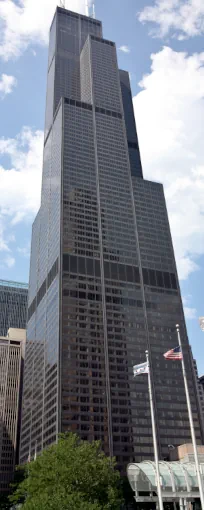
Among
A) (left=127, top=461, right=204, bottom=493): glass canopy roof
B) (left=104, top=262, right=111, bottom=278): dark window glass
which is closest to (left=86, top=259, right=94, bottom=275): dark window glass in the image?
(left=104, top=262, right=111, bottom=278): dark window glass

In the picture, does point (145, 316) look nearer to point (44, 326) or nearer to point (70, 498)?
point (44, 326)

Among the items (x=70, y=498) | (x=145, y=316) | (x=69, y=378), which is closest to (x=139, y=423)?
(x=69, y=378)

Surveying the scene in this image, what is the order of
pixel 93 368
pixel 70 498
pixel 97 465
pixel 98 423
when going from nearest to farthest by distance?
pixel 70 498 → pixel 97 465 → pixel 98 423 → pixel 93 368

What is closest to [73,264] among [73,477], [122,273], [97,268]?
[97,268]

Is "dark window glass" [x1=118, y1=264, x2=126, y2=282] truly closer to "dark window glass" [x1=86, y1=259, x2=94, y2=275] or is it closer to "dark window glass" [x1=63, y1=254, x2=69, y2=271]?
"dark window glass" [x1=86, y1=259, x2=94, y2=275]

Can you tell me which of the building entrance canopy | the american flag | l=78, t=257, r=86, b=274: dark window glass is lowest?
the building entrance canopy

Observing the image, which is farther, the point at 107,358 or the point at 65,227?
the point at 65,227

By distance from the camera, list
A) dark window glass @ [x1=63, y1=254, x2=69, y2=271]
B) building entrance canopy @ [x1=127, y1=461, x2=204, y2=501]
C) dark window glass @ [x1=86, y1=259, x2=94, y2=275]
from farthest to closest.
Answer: dark window glass @ [x1=86, y1=259, x2=94, y2=275] < dark window glass @ [x1=63, y1=254, x2=69, y2=271] < building entrance canopy @ [x1=127, y1=461, x2=204, y2=501]

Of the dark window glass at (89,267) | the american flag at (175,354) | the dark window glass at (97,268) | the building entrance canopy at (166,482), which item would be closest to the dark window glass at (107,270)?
the dark window glass at (97,268)

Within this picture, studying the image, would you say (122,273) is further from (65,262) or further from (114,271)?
(65,262)

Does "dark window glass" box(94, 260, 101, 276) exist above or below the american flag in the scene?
above

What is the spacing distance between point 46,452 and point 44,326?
117m

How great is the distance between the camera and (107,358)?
174 metres

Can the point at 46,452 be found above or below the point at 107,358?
below
